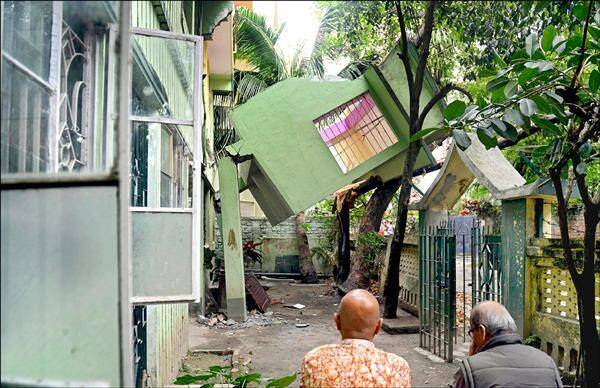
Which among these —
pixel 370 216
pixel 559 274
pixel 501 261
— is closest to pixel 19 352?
pixel 559 274

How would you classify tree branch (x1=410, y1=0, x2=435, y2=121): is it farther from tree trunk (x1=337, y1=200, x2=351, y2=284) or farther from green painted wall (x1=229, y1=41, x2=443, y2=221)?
tree trunk (x1=337, y1=200, x2=351, y2=284)

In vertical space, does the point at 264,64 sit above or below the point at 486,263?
above

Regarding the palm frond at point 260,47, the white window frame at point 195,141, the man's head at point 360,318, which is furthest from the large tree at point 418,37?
the man's head at point 360,318

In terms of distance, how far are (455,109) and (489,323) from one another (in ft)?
5.12

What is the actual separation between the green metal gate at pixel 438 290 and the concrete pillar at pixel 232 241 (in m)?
3.93

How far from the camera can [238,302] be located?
36.3 ft

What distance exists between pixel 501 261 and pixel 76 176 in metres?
6.69

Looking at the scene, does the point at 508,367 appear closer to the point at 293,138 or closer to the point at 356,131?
the point at 293,138

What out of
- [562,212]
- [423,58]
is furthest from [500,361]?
[423,58]

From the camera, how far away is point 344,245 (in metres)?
16.8

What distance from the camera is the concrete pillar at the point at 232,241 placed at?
11.1 meters

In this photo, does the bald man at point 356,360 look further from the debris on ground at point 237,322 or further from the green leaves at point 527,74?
the debris on ground at point 237,322

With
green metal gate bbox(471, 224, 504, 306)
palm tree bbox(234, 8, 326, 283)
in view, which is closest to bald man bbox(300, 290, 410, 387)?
green metal gate bbox(471, 224, 504, 306)

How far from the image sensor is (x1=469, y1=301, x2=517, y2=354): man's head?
2.93 metres
